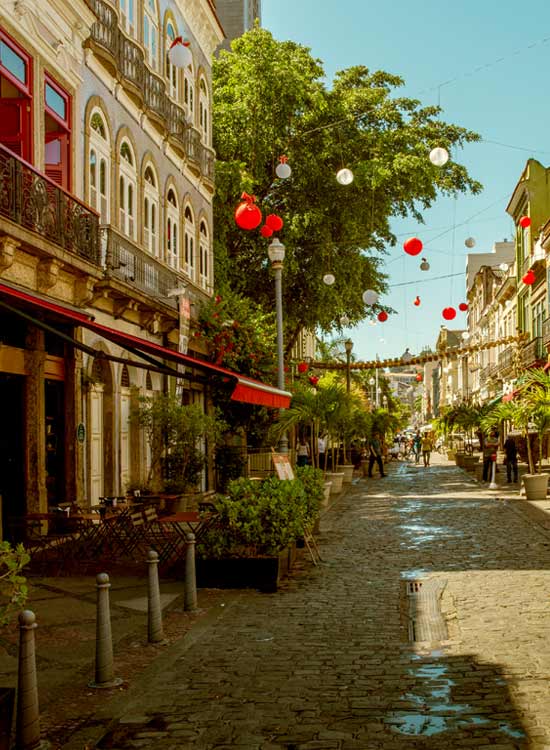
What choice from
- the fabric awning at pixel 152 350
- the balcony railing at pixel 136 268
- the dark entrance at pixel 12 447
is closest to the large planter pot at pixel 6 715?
the fabric awning at pixel 152 350

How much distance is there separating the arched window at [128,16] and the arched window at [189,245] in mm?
5688

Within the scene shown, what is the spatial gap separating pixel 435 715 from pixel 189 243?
19783 mm

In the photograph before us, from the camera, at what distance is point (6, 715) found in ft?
14.3

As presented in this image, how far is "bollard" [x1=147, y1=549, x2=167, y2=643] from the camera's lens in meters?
7.69

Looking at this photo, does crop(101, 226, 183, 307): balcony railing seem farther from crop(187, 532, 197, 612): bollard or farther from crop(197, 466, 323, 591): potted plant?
crop(187, 532, 197, 612): bollard

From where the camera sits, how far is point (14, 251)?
41.7ft

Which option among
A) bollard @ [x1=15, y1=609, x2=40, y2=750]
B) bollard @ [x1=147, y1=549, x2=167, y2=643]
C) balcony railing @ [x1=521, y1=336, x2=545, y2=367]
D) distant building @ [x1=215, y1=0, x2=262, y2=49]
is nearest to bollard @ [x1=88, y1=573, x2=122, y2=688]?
bollard @ [x1=147, y1=549, x2=167, y2=643]

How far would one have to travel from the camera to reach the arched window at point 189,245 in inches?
939

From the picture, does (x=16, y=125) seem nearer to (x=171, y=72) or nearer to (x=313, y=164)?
(x=171, y=72)

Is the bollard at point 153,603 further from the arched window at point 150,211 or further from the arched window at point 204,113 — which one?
the arched window at point 204,113

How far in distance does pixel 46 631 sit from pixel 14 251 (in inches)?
242

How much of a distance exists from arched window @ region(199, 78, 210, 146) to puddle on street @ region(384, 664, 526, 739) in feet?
70.8

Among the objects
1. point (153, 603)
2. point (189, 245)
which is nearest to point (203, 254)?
point (189, 245)

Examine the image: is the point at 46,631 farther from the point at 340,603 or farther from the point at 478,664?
the point at 478,664
